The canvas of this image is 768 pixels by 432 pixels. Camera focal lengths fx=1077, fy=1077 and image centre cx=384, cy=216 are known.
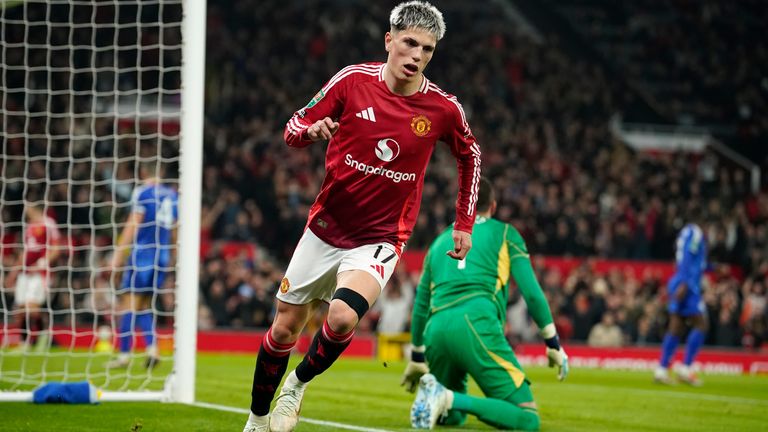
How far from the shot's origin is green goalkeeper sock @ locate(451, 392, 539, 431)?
7453mm

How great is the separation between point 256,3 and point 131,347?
1835 cm

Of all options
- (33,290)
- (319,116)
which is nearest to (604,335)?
(33,290)

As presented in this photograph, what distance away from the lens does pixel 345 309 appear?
221 inches

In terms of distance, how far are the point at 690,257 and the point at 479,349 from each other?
808 centimetres

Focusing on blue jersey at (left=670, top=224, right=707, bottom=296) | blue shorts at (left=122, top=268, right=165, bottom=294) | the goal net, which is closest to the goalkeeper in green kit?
the goal net

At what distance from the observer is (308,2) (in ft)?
98.8

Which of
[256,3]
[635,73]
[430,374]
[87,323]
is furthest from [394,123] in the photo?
[635,73]

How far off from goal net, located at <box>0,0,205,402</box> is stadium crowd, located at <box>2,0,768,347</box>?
230 millimetres

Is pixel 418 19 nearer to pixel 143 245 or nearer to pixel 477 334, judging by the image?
pixel 477 334

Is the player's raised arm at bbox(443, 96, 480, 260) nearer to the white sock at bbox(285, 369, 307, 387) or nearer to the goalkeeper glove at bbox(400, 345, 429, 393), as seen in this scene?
the white sock at bbox(285, 369, 307, 387)

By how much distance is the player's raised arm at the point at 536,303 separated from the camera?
24.5 ft

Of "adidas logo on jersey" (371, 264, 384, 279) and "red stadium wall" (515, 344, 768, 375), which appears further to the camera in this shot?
"red stadium wall" (515, 344, 768, 375)

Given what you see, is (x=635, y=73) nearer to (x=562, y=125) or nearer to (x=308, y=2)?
(x=562, y=125)

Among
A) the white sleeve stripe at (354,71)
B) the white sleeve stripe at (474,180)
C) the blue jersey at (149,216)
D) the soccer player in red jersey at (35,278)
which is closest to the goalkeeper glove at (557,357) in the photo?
the white sleeve stripe at (474,180)
